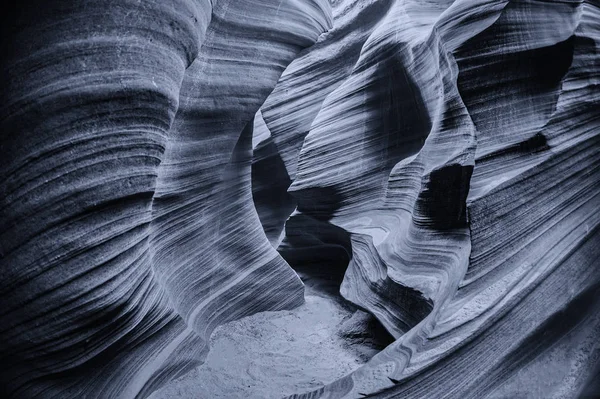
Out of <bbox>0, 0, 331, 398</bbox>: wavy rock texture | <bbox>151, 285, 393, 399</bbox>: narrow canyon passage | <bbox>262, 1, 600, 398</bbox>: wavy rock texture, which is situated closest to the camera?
<bbox>0, 0, 331, 398</bbox>: wavy rock texture

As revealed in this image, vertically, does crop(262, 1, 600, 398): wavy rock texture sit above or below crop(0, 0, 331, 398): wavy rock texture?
below

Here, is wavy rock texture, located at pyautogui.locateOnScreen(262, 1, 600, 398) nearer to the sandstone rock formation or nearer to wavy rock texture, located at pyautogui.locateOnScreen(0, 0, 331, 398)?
the sandstone rock formation

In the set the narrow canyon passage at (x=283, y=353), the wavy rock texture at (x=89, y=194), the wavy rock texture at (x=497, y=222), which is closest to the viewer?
the wavy rock texture at (x=89, y=194)

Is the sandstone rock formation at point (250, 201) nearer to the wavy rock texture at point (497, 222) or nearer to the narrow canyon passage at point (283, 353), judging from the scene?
the wavy rock texture at point (497, 222)

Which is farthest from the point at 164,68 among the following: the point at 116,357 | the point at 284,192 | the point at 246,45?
the point at 284,192

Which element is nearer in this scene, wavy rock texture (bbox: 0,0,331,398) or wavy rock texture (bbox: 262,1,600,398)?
wavy rock texture (bbox: 0,0,331,398)

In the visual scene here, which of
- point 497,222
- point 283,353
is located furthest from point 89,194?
point 497,222

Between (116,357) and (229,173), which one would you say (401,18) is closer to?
(229,173)

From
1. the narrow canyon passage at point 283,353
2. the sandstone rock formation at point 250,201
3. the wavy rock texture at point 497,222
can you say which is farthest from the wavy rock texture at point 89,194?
the wavy rock texture at point 497,222

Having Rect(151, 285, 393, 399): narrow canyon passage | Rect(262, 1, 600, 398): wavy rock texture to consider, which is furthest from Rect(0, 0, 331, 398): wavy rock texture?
Rect(262, 1, 600, 398): wavy rock texture
